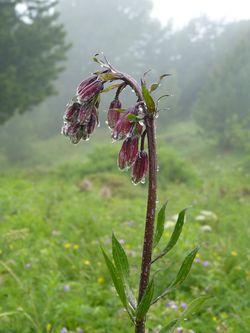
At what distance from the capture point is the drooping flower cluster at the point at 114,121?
61.5 inches

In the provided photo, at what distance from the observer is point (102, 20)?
1764 inches

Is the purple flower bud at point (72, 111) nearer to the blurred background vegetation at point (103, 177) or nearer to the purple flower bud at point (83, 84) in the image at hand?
the purple flower bud at point (83, 84)

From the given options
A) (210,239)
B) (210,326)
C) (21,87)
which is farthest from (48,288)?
(21,87)

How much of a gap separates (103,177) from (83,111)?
895cm

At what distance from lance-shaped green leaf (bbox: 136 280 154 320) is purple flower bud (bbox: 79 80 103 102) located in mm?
671

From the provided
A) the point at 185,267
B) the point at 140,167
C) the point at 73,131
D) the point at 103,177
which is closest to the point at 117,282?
the point at 185,267

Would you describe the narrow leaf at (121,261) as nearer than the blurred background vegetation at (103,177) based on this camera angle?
Yes

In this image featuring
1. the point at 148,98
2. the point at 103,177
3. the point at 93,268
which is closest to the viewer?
the point at 148,98

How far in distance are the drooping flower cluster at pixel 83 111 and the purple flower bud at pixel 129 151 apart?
15cm

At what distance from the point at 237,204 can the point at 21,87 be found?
10955 mm

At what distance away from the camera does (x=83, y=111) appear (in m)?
1.61

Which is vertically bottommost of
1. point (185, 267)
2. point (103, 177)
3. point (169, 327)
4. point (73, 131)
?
point (169, 327)

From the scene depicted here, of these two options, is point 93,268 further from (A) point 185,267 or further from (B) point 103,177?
(B) point 103,177

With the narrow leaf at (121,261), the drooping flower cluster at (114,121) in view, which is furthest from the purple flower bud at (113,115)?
the narrow leaf at (121,261)
